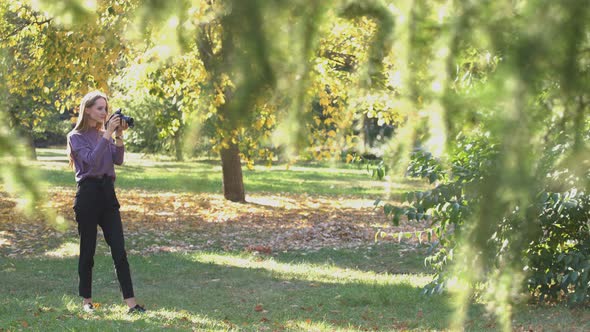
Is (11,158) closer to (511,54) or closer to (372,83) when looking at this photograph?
(372,83)

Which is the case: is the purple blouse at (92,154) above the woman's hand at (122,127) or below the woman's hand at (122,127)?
below

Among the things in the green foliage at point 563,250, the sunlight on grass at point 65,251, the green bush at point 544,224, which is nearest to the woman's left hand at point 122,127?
the green bush at point 544,224

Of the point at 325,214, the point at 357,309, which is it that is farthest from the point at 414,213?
the point at 325,214

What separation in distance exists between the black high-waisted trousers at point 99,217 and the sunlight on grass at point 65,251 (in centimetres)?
451

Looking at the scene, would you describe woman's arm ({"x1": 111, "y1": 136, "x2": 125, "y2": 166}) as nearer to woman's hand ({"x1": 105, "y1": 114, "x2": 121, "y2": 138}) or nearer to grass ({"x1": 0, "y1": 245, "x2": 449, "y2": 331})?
woman's hand ({"x1": 105, "y1": 114, "x2": 121, "y2": 138})

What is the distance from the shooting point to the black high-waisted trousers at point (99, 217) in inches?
204

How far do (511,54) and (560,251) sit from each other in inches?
208

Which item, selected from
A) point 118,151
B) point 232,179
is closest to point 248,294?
point 118,151

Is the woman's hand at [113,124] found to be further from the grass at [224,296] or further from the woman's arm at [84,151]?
the grass at [224,296]

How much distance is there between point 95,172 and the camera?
5141mm

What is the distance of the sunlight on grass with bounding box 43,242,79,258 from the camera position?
971 cm

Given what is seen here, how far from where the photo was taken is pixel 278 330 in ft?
17.7

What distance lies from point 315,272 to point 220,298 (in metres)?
1.79

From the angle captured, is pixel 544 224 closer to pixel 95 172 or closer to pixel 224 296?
pixel 224 296
